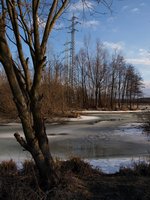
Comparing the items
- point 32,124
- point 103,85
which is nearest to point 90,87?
point 103,85

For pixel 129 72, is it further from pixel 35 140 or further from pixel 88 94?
pixel 35 140

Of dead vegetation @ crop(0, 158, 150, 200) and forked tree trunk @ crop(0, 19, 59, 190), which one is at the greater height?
forked tree trunk @ crop(0, 19, 59, 190)

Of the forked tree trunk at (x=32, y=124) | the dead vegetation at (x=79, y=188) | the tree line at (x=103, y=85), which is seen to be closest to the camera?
the dead vegetation at (x=79, y=188)

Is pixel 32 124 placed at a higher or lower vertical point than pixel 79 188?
higher

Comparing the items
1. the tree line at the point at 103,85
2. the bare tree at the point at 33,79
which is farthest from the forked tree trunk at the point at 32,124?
the tree line at the point at 103,85

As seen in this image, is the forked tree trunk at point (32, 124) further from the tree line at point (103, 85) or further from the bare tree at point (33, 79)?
the tree line at point (103, 85)

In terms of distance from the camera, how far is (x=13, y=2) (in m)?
4.93

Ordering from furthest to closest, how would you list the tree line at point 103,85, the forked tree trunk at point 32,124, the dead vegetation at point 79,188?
1. the tree line at point 103,85
2. the forked tree trunk at point 32,124
3. the dead vegetation at point 79,188

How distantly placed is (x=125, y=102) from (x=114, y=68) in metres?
→ 11.5

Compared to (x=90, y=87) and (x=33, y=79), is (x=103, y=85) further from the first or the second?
(x=33, y=79)

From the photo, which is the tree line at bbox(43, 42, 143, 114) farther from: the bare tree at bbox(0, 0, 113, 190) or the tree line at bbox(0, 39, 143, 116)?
the bare tree at bbox(0, 0, 113, 190)

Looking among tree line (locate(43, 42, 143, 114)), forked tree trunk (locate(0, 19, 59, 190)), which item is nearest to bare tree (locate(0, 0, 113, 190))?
forked tree trunk (locate(0, 19, 59, 190))

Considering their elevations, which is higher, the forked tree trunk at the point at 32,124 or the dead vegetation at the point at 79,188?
the forked tree trunk at the point at 32,124

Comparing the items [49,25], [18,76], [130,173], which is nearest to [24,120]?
[18,76]
